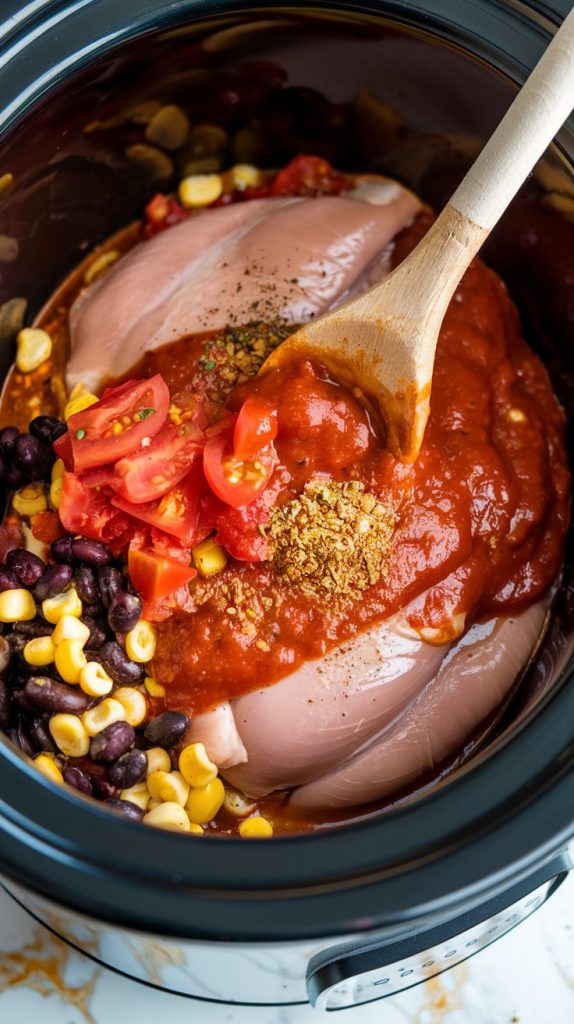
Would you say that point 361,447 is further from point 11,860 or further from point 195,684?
point 11,860

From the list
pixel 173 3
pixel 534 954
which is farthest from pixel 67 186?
pixel 534 954

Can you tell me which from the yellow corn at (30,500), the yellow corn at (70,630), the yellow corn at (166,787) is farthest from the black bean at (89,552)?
the yellow corn at (166,787)

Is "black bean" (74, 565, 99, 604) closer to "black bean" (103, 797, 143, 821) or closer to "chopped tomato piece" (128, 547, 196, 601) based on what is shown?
"chopped tomato piece" (128, 547, 196, 601)

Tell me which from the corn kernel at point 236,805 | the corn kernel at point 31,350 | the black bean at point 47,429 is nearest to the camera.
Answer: the corn kernel at point 236,805

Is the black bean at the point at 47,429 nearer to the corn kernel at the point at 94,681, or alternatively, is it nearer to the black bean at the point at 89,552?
the black bean at the point at 89,552

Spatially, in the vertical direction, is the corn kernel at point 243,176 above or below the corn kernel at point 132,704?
above
